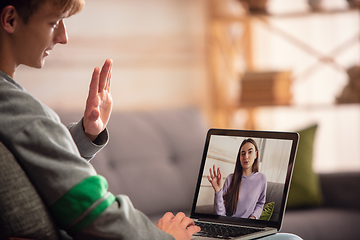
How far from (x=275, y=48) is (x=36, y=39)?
7.27ft

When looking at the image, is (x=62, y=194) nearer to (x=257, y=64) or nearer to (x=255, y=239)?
(x=255, y=239)

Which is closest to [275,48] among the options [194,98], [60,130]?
[194,98]

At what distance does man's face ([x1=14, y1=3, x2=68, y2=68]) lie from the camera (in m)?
0.76

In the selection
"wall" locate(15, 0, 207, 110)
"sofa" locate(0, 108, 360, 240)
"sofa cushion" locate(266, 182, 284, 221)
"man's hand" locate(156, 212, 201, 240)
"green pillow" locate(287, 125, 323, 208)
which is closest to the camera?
"man's hand" locate(156, 212, 201, 240)

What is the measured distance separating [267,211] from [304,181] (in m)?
0.97

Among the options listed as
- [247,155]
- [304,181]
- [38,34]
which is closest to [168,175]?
[304,181]

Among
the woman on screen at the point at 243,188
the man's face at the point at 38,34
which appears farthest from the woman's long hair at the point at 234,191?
the man's face at the point at 38,34

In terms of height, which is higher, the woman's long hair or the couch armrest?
the woman's long hair

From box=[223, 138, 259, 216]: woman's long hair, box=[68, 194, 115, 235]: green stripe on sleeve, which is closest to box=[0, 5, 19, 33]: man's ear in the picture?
box=[68, 194, 115, 235]: green stripe on sleeve

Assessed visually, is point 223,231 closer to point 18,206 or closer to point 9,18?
point 18,206

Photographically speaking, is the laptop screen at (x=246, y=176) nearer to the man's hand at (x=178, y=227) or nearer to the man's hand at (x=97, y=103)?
the man's hand at (x=178, y=227)

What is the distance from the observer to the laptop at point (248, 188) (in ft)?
3.01

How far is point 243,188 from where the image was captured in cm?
97

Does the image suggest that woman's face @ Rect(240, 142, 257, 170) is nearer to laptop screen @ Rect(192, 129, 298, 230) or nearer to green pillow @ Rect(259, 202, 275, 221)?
laptop screen @ Rect(192, 129, 298, 230)
